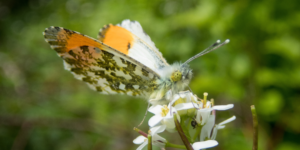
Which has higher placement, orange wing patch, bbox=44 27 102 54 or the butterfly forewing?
orange wing patch, bbox=44 27 102 54

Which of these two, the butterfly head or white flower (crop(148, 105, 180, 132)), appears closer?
white flower (crop(148, 105, 180, 132))

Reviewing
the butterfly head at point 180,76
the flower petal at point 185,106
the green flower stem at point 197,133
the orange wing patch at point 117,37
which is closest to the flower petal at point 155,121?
the flower petal at point 185,106

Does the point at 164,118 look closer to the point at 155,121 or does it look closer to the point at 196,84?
the point at 155,121

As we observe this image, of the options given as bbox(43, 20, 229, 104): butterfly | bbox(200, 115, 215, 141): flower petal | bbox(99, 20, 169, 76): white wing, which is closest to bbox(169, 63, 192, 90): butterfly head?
bbox(43, 20, 229, 104): butterfly

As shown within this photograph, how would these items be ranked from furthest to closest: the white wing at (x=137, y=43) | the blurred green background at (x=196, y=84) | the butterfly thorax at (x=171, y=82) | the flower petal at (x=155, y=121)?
the blurred green background at (x=196, y=84), the white wing at (x=137, y=43), the butterfly thorax at (x=171, y=82), the flower petal at (x=155, y=121)

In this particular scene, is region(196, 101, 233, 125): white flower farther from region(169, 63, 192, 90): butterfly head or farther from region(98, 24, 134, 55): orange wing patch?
region(98, 24, 134, 55): orange wing patch

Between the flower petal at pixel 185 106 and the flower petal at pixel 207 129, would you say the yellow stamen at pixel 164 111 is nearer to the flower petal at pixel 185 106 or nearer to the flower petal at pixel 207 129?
the flower petal at pixel 185 106

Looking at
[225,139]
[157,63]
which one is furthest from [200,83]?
[157,63]

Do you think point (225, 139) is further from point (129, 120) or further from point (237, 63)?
point (129, 120)
